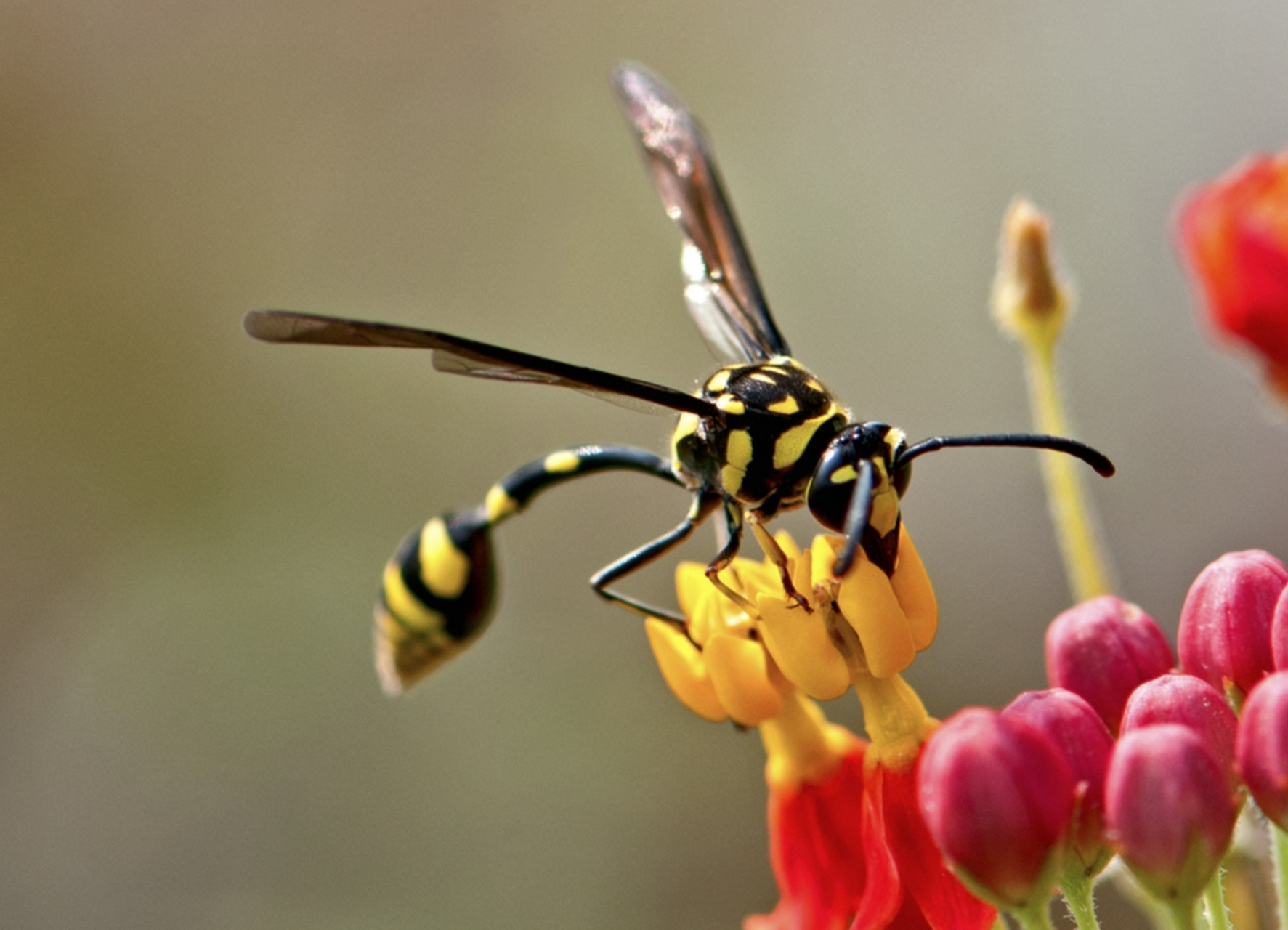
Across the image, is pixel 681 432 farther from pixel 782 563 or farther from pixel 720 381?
pixel 782 563

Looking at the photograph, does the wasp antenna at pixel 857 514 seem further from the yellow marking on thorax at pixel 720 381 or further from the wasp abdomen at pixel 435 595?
the wasp abdomen at pixel 435 595

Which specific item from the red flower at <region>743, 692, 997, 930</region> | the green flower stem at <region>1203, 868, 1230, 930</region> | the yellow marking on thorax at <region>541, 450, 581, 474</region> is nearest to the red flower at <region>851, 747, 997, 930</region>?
the red flower at <region>743, 692, 997, 930</region>

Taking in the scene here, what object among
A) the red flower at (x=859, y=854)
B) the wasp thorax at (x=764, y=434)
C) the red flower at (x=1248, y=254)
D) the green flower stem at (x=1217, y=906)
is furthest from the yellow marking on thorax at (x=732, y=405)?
the green flower stem at (x=1217, y=906)

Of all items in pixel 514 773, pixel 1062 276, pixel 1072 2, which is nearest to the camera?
pixel 1062 276

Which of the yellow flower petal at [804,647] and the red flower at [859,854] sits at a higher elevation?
the yellow flower petal at [804,647]

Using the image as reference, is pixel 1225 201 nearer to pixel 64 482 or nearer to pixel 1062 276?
pixel 1062 276

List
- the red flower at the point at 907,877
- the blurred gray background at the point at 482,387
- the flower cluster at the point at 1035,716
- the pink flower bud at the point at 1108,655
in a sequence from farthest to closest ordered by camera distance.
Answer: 1. the blurred gray background at the point at 482,387
2. the pink flower bud at the point at 1108,655
3. the red flower at the point at 907,877
4. the flower cluster at the point at 1035,716

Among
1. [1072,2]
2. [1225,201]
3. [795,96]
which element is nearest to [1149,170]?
[1072,2]
